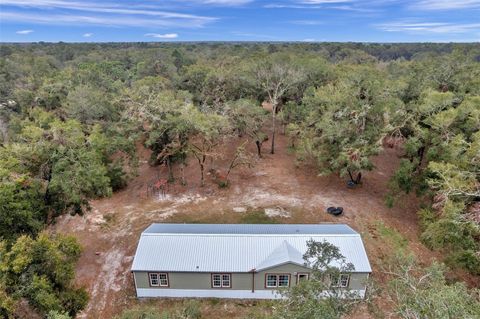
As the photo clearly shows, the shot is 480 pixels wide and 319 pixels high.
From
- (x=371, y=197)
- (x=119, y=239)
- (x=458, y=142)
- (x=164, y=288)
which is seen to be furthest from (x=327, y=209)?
(x=119, y=239)

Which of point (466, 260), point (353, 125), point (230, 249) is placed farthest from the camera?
point (353, 125)

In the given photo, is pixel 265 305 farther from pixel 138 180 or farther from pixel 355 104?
pixel 138 180

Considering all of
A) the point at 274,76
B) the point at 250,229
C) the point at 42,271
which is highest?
the point at 274,76

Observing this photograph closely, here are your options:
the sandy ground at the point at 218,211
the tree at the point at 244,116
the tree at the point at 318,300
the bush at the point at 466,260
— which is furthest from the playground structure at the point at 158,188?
the bush at the point at 466,260

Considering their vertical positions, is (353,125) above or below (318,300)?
above

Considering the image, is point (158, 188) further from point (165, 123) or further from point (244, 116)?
point (244, 116)

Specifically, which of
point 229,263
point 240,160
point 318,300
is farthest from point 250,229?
point 240,160

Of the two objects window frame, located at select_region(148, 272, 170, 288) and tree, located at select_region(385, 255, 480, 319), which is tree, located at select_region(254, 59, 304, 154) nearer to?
window frame, located at select_region(148, 272, 170, 288)

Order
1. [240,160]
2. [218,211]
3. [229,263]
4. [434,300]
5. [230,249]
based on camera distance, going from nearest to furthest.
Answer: [434,300], [229,263], [230,249], [218,211], [240,160]
